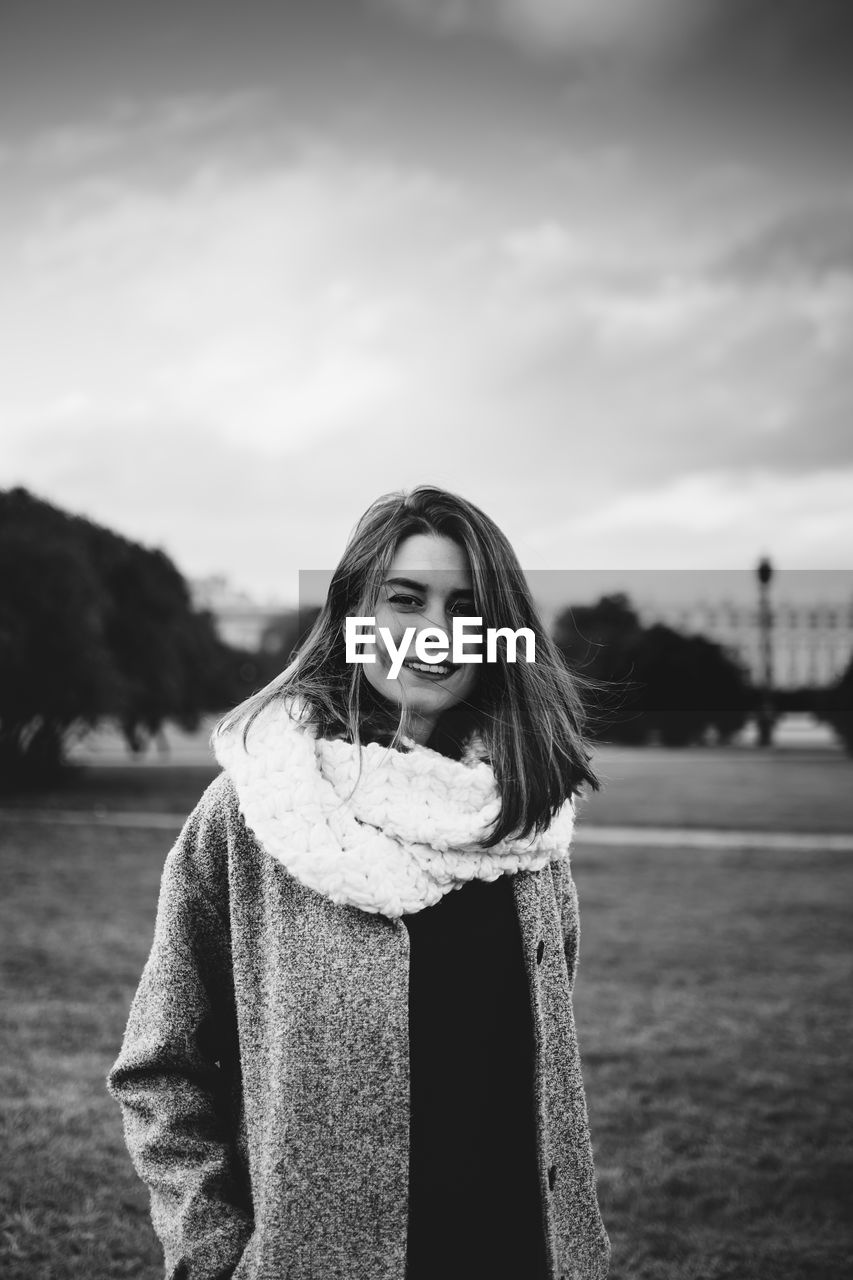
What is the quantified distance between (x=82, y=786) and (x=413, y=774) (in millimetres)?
19631

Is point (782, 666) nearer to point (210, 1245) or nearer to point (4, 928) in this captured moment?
point (4, 928)

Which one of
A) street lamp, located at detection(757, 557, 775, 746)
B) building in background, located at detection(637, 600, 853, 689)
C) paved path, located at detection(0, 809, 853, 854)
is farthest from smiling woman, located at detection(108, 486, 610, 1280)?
building in background, located at detection(637, 600, 853, 689)

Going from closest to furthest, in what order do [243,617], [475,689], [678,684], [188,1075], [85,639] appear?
[188,1075], [475,689], [85,639], [678,684], [243,617]

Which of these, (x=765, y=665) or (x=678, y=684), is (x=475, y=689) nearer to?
(x=765, y=665)

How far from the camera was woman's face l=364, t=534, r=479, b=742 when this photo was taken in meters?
1.75

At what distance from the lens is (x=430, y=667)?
68.6 inches

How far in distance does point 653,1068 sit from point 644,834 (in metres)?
8.56

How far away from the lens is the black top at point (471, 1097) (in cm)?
157

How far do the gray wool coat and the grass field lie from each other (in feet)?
7.30

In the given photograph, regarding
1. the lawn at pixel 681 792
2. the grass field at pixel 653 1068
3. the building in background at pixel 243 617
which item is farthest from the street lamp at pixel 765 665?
the building in background at pixel 243 617

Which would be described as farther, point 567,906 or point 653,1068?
point 653,1068

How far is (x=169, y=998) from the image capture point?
1624mm

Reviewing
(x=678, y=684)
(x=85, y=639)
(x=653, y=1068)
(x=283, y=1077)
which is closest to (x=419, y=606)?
(x=283, y=1077)

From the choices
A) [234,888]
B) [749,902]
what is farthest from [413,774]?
[749,902]
